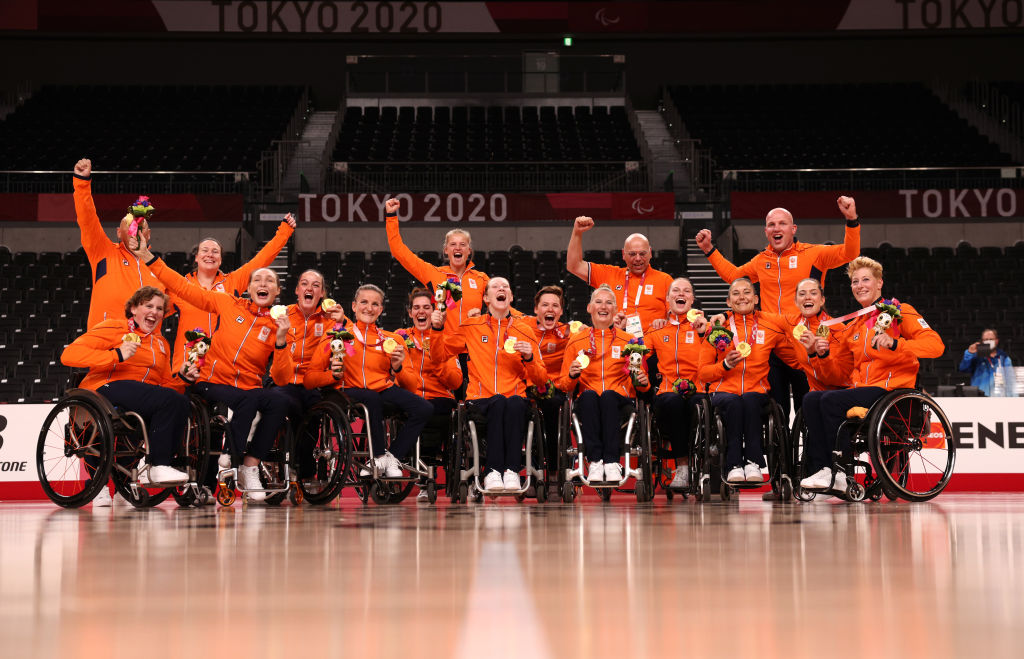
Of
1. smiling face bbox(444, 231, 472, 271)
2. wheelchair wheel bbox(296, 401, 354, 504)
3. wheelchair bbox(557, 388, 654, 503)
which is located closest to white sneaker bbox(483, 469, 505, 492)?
wheelchair bbox(557, 388, 654, 503)

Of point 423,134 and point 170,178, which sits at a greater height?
point 423,134

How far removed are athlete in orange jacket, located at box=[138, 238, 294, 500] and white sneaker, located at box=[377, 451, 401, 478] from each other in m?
0.61

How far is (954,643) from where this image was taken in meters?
1.54

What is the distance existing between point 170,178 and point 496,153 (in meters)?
5.45

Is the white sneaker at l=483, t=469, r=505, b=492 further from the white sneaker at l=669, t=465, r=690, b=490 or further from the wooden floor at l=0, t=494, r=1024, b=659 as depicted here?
the wooden floor at l=0, t=494, r=1024, b=659

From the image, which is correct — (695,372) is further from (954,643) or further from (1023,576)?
(954,643)

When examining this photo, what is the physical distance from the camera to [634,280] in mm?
7270

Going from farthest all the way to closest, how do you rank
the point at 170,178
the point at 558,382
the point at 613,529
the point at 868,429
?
1. the point at 170,178
2. the point at 558,382
3. the point at 868,429
4. the point at 613,529

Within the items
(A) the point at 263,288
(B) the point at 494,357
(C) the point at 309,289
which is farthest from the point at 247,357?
(B) the point at 494,357

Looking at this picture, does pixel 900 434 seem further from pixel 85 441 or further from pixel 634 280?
pixel 85 441

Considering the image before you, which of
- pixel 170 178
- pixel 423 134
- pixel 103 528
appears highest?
pixel 423 134

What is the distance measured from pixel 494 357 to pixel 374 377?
28.6 inches

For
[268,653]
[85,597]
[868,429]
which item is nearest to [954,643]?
[268,653]

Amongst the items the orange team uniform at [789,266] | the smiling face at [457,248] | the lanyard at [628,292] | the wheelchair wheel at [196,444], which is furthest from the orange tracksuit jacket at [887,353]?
the wheelchair wheel at [196,444]
